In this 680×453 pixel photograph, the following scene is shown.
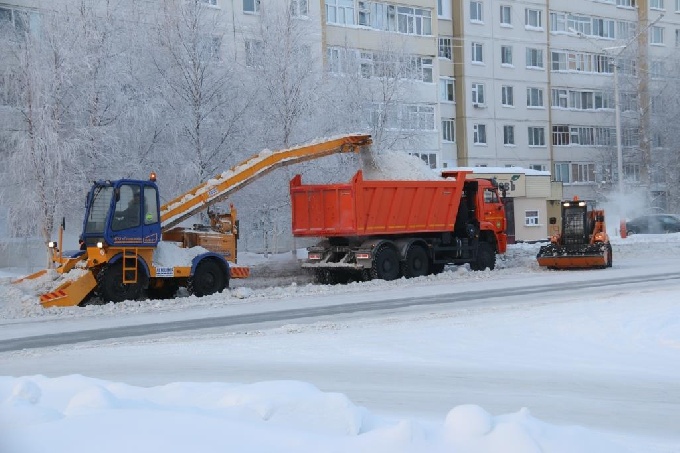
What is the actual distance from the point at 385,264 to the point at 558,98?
43.9 m

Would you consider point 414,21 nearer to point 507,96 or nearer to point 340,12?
point 340,12

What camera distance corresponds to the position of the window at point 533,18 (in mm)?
63156

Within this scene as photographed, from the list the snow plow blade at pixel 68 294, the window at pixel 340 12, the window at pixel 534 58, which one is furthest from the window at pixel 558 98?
the snow plow blade at pixel 68 294

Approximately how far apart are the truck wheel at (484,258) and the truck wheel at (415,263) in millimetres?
2515

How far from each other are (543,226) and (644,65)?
66.7 feet

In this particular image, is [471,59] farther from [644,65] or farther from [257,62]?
[257,62]

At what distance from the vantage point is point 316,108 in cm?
3456

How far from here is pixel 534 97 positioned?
64.2 meters

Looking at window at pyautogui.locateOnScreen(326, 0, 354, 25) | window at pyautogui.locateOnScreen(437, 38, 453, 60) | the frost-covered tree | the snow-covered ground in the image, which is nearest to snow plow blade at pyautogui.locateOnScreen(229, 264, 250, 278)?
the snow-covered ground

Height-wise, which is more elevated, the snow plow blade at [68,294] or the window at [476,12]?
the window at [476,12]

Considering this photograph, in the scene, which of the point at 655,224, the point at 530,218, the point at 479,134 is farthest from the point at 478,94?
the point at 655,224

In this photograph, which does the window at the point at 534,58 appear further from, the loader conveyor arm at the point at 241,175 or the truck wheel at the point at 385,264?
the truck wheel at the point at 385,264

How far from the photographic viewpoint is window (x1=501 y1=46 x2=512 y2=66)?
203ft

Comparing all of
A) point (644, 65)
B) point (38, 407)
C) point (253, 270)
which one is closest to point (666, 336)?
point (38, 407)
